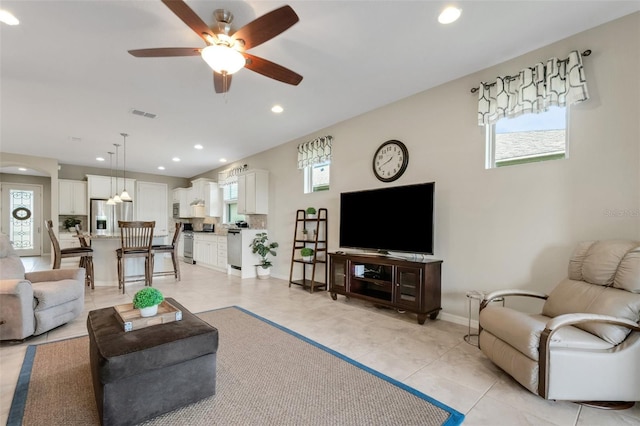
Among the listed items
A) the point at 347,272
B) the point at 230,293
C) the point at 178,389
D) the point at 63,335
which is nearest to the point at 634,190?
the point at 347,272

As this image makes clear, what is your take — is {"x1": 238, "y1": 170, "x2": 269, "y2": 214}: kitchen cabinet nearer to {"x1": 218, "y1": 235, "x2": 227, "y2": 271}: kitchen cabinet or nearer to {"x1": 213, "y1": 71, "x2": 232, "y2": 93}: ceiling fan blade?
{"x1": 218, "y1": 235, "x2": 227, "y2": 271}: kitchen cabinet

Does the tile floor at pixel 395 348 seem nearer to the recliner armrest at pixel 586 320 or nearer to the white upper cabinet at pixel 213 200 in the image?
the recliner armrest at pixel 586 320

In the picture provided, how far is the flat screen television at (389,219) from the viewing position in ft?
10.8

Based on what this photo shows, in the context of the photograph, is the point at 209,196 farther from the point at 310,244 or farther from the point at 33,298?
the point at 33,298

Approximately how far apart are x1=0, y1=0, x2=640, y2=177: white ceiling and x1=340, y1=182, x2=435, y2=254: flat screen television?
1.28m

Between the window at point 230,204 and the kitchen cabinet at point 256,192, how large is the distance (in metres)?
1.45

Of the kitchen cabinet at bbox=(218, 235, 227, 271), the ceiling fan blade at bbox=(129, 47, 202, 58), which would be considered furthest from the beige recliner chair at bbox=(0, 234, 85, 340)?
the kitchen cabinet at bbox=(218, 235, 227, 271)

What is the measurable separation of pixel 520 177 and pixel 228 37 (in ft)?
9.50

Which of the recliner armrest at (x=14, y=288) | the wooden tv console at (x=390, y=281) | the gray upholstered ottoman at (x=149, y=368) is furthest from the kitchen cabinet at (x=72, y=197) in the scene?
the gray upholstered ottoman at (x=149, y=368)

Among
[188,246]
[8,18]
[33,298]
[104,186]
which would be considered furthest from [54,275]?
[104,186]

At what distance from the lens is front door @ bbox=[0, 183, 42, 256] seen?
868 centimetres

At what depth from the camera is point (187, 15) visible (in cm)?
180

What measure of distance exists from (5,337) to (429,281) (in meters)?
4.07

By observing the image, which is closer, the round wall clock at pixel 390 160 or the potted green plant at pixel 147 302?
the potted green plant at pixel 147 302
